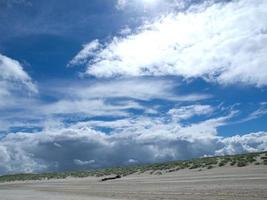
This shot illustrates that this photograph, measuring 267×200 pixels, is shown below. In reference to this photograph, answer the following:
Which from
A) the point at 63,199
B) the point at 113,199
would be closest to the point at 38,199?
the point at 63,199

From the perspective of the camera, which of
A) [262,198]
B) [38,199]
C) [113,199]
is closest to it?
[262,198]

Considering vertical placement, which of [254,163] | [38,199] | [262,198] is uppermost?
[254,163]

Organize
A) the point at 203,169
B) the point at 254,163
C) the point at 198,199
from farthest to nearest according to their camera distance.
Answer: the point at 203,169, the point at 254,163, the point at 198,199

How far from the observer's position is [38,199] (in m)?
33.5

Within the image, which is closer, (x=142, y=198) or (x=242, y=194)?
(x=242, y=194)

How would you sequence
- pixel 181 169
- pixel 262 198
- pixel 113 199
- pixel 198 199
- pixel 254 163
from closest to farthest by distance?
pixel 262 198 < pixel 198 199 < pixel 113 199 < pixel 254 163 < pixel 181 169

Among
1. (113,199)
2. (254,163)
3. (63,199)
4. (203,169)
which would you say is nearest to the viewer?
(113,199)

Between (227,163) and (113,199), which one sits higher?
(227,163)

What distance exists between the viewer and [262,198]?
65.6ft

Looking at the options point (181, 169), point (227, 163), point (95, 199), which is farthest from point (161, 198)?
point (181, 169)

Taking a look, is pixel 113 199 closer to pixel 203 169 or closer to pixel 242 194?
pixel 242 194

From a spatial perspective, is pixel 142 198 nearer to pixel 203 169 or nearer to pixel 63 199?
pixel 63 199

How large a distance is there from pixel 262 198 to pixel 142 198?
8138 millimetres

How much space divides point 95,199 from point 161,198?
5.94 m
